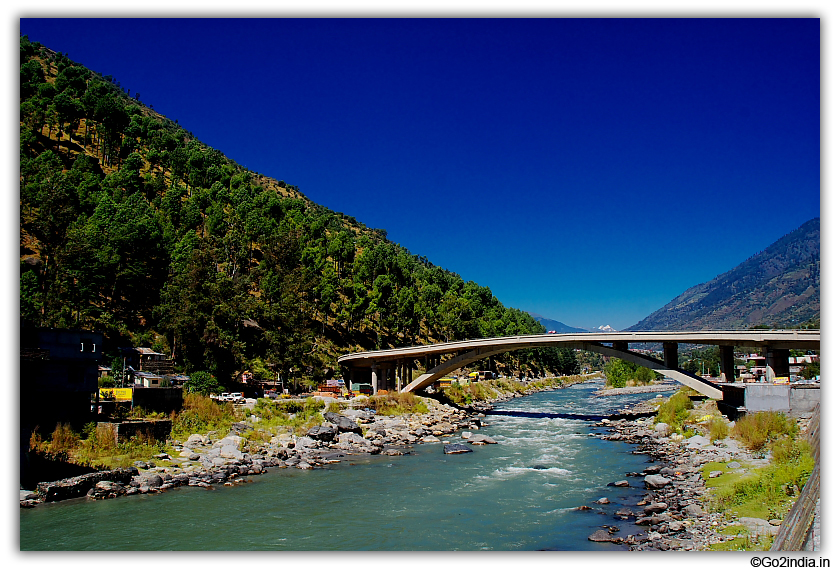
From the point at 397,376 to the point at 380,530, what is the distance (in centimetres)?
3215

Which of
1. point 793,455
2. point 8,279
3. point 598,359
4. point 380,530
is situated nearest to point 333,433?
point 380,530

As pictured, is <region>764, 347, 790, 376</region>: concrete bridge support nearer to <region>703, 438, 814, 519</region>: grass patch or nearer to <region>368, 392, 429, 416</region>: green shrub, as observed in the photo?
<region>703, 438, 814, 519</region>: grass patch

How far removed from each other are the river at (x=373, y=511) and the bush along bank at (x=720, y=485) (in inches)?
26.5

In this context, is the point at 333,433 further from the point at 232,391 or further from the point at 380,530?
the point at 380,530

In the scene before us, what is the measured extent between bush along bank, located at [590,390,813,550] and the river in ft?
2.21

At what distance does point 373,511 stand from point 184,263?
31.6m

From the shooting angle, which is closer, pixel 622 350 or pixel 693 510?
→ pixel 693 510

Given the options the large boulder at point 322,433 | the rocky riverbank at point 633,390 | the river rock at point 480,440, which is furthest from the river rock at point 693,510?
the rocky riverbank at point 633,390

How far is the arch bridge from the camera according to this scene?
25877 mm

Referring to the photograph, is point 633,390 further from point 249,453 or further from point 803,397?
point 249,453

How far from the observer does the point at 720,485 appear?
14094 mm

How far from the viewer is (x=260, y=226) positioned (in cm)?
5419

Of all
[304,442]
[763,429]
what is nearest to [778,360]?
[763,429]

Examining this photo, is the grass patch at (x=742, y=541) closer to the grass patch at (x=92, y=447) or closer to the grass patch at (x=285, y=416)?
the grass patch at (x=92, y=447)
